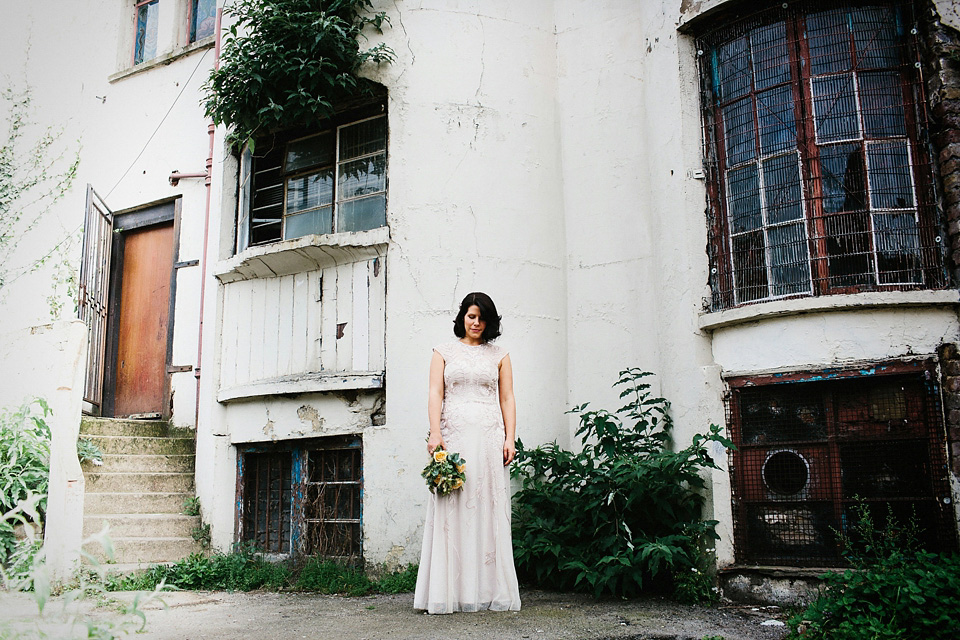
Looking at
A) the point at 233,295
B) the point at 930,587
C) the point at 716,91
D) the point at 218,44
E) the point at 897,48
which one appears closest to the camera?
the point at 930,587

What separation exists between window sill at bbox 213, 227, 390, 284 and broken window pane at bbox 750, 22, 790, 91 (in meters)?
3.06

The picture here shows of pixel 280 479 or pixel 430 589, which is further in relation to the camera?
pixel 280 479

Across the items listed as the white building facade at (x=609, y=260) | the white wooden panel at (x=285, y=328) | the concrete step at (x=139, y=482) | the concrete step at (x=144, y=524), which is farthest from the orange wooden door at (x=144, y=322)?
the white wooden panel at (x=285, y=328)

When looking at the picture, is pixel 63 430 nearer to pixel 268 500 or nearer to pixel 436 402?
pixel 268 500

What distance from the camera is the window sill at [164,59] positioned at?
945 centimetres

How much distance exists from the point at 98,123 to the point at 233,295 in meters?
4.45

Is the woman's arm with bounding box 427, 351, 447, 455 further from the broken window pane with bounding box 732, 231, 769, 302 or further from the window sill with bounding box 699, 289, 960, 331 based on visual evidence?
the broken window pane with bounding box 732, 231, 769, 302

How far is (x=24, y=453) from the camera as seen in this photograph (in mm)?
6711

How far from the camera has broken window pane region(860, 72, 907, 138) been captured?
515 centimetres

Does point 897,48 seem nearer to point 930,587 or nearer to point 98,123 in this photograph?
point 930,587

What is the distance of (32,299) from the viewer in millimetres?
9836

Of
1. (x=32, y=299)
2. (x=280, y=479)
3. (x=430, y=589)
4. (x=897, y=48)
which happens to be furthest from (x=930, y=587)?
(x=32, y=299)

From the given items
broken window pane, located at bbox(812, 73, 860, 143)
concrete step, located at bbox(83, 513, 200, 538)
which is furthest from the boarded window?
broken window pane, located at bbox(812, 73, 860, 143)

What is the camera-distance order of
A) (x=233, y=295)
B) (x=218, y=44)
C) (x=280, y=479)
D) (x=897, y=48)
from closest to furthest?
(x=897, y=48)
(x=280, y=479)
(x=233, y=295)
(x=218, y=44)
